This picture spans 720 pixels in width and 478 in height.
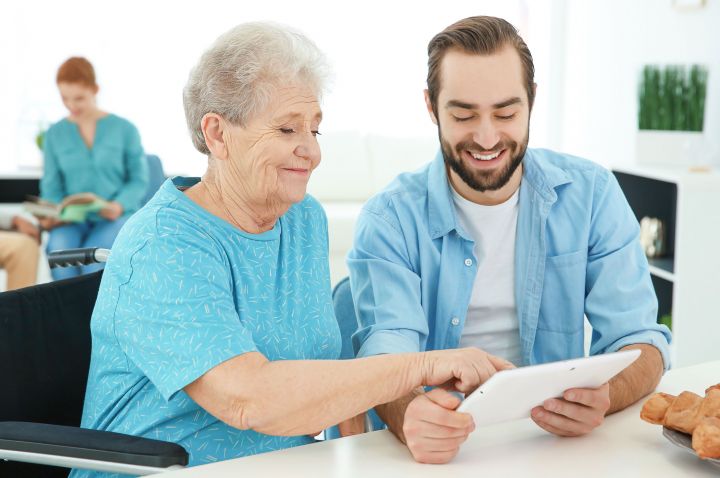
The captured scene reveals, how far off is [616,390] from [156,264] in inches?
30.1

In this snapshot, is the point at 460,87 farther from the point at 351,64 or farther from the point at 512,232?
the point at 351,64

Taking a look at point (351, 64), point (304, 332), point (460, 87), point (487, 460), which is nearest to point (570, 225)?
point (460, 87)

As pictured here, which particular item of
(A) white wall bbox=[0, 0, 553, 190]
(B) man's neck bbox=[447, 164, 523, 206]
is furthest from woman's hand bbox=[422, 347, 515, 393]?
(A) white wall bbox=[0, 0, 553, 190]

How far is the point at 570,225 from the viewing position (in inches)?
72.8

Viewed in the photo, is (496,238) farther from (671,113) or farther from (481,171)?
(671,113)

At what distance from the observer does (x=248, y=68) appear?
4.57 feet

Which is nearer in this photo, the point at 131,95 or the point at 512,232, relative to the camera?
the point at 512,232

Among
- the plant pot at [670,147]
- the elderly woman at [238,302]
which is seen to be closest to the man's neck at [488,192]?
the elderly woman at [238,302]

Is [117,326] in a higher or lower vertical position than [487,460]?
higher

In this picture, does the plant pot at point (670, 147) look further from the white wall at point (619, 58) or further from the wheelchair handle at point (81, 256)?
the wheelchair handle at point (81, 256)

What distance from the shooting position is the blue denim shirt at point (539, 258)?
1.80 m

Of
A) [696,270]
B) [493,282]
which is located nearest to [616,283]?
[493,282]

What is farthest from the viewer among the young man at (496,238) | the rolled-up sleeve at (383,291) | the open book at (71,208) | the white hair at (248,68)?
the open book at (71,208)

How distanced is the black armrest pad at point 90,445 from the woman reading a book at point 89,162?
11.0 feet
